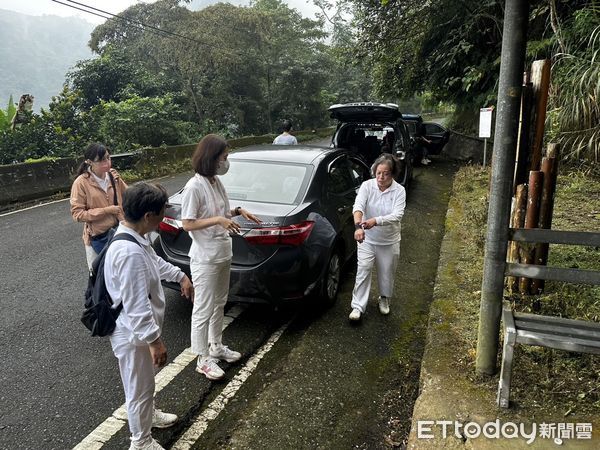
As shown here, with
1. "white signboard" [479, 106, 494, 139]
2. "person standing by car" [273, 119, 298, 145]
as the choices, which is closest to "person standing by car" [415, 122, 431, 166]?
"white signboard" [479, 106, 494, 139]

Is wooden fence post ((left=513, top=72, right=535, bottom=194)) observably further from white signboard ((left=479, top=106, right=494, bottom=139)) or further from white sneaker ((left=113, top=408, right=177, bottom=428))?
white signboard ((left=479, top=106, right=494, bottom=139))

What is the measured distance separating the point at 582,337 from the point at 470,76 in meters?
10.7

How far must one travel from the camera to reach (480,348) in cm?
275

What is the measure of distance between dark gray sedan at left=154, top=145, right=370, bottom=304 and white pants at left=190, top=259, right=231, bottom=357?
50 cm

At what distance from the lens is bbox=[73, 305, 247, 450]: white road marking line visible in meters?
2.47

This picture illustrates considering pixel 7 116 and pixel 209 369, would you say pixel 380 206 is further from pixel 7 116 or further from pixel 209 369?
pixel 7 116

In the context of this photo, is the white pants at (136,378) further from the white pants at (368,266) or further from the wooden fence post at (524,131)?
the wooden fence post at (524,131)

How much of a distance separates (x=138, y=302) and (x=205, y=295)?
36.8 inches

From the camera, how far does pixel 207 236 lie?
2.90m

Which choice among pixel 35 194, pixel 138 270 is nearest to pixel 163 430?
pixel 138 270

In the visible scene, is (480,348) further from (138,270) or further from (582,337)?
(138,270)

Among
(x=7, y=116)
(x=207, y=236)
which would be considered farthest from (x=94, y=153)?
(x=7, y=116)

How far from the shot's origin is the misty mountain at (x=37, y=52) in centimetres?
8475

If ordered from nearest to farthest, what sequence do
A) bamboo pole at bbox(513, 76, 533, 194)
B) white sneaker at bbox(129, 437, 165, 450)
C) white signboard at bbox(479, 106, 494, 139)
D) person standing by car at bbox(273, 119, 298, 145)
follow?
white sneaker at bbox(129, 437, 165, 450) < bamboo pole at bbox(513, 76, 533, 194) < person standing by car at bbox(273, 119, 298, 145) < white signboard at bbox(479, 106, 494, 139)
